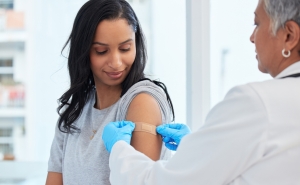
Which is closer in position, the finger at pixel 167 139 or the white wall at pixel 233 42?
the finger at pixel 167 139

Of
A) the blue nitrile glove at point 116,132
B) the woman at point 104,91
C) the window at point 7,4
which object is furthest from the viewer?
the window at point 7,4

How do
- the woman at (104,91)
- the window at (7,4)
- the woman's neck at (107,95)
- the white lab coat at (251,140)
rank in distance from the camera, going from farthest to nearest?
the window at (7,4)
the woman's neck at (107,95)
the woman at (104,91)
the white lab coat at (251,140)

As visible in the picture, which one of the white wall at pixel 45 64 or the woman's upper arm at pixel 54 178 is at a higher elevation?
the white wall at pixel 45 64

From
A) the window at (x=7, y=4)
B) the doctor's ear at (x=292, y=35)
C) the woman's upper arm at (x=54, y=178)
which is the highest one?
the window at (x=7, y=4)

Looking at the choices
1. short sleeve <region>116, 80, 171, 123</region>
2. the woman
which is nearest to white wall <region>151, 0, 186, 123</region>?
the woman

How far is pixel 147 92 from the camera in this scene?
1473 mm

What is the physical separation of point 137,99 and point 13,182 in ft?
4.31

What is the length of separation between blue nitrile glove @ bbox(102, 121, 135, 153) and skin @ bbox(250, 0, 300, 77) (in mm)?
478

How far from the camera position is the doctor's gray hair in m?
1.05

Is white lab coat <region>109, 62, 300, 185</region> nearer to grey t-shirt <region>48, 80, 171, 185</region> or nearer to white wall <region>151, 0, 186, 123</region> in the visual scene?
grey t-shirt <region>48, 80, 171, 185</region>

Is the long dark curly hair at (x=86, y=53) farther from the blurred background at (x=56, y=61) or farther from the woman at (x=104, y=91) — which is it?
the blurred background at (x=56, y=61)

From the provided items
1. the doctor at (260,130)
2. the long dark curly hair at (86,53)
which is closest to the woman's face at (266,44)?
the doctor at (260,130)

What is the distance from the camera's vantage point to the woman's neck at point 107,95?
1608 millimetres

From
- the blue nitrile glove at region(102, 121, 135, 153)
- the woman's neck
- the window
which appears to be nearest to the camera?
the blue nitrile glove at region(102, 121, 135, 153)
